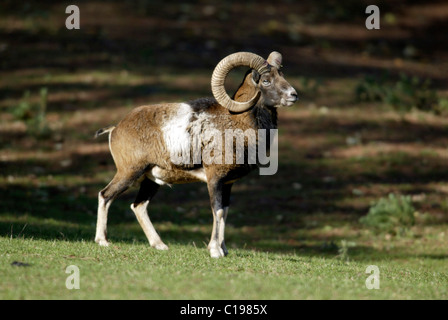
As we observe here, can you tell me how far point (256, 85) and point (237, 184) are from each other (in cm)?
998

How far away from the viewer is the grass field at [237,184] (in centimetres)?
966

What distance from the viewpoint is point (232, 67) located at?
12078mm

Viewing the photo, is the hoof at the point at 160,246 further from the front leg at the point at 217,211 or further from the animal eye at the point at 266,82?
the animal eye at the point at 266,82

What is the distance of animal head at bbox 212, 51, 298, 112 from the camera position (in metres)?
11.9

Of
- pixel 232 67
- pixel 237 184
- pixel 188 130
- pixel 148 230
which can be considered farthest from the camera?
pixel 237 184

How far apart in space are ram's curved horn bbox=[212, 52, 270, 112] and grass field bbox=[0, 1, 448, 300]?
243 centimetres

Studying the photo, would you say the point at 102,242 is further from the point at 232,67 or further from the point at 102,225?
the point at 232,67

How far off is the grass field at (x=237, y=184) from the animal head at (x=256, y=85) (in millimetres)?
2498

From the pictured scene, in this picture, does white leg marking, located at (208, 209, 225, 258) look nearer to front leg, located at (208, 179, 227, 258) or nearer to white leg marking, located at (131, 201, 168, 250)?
front leg, located at (208, 179, 227, 258)

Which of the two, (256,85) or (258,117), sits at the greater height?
(256,85)

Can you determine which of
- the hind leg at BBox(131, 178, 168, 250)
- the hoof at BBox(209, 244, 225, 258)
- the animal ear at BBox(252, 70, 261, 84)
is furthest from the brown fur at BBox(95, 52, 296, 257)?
the hoof at BBox(209, 244, 225, 258)

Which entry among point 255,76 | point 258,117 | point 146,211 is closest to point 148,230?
point 146,211
